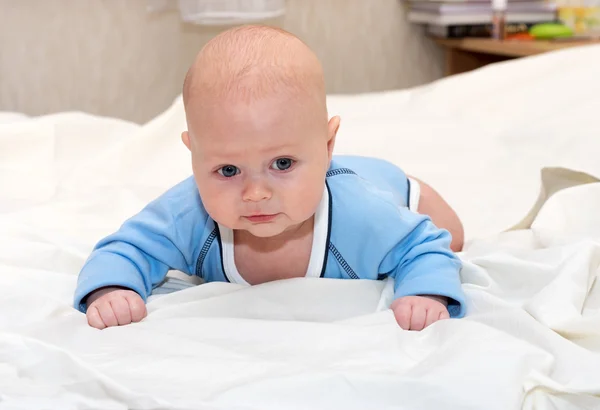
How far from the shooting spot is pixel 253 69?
35.1 inches

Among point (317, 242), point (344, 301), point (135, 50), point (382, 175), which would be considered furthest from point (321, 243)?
point (135, 50)

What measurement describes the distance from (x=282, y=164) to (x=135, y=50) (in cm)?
177

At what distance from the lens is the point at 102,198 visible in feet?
4.68

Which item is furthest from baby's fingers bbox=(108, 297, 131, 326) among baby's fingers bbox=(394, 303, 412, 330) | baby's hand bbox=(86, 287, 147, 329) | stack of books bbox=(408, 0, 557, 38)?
stack of books bbox=(408, 0, 557, 38)

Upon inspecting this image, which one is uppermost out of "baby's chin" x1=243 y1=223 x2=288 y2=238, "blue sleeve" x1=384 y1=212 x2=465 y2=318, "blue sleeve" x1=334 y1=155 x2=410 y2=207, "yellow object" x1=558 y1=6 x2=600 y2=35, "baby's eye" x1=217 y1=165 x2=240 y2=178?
"baby's eye" x1=217 y1=165 x2=240 y2=178

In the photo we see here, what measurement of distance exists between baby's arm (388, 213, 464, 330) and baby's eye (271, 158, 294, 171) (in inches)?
7.8

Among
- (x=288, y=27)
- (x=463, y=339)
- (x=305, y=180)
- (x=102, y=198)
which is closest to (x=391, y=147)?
(x=102, y=198)

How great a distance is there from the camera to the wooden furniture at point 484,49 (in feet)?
7.23

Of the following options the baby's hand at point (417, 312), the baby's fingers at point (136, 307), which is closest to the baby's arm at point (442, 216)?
the baby's hand at point (417, 312)

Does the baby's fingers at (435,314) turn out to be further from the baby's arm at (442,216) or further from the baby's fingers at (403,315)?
the baby's arm at (442,216)

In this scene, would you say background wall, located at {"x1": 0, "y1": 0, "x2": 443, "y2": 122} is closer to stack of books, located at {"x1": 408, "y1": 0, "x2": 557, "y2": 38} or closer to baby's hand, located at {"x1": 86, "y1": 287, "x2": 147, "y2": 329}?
stack of books, located at {"x1": 408, "y1": 0, "x2": 557, "y2": 38}

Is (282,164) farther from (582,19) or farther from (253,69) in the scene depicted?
(582,19)

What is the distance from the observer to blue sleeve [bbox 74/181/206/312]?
102 cm

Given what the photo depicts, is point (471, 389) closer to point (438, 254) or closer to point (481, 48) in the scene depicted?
point (438, 254)
